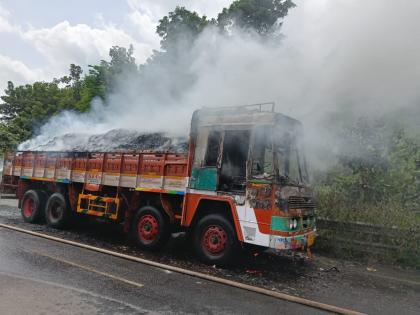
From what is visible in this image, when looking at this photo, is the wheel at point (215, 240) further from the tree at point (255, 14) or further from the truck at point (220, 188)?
the tree at point (255, 14)

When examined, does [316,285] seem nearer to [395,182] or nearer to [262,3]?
[395,182]

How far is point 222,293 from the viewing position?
5203mm

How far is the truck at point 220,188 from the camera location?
6.25 m

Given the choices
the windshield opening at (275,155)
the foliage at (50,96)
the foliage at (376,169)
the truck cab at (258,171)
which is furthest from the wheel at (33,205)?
the foliage at (50,96)

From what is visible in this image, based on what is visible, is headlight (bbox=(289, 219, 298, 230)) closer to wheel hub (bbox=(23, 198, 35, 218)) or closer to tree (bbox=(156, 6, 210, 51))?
wheel hub (bbox=(23, 198, 35, 218))

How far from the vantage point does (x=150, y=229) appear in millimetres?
7785

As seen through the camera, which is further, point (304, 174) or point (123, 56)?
point (123, 56)

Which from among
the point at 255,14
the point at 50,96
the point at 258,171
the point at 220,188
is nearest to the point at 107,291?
the point at 220,188

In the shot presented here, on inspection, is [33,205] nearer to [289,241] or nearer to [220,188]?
[220,188]

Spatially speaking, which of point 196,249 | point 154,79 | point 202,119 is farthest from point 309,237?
point 154,79

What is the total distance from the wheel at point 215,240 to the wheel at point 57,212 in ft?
14.7

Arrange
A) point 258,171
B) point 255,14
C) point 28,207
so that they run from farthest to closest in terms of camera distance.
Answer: point 255,14
point 28,207
point 258,171

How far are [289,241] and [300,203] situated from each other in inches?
32.1

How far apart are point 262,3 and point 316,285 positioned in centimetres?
1770
